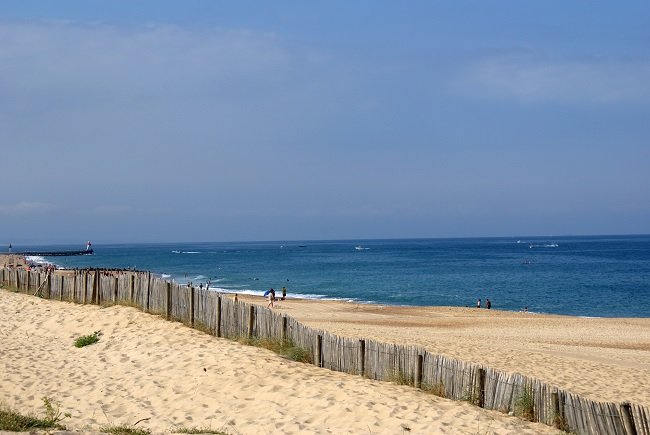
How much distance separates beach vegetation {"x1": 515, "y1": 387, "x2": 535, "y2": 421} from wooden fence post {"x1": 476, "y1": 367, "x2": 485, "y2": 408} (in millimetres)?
603

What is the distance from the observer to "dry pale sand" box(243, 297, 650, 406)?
18.3 metres

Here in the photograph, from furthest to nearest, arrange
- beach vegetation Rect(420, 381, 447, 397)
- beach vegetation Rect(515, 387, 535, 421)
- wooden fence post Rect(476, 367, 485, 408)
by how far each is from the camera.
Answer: beach vegetation Rect(420, 381, 447, 397) < wooden fence post Rect(476, 367, 485, 408) < beach vegetation Rect(515, 387, 535, 421)

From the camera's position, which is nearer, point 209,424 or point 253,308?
point 209,424

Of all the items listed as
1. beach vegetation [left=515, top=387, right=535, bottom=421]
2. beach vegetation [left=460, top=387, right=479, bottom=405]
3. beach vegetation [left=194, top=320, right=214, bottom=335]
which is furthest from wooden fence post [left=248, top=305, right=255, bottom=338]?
beach vegetation [left=515, top=387, right=535, bottom=421]

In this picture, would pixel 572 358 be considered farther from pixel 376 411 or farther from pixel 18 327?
pixel 18 327

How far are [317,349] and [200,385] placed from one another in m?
2.49

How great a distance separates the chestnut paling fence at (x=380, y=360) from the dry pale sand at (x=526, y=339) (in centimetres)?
511

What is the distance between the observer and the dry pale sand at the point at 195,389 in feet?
35.1

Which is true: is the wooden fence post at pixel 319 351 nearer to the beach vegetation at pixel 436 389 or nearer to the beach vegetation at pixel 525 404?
the beach vegetation at pixel 436 389

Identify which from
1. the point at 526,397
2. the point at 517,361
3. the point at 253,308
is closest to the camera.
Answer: the point at 526,397

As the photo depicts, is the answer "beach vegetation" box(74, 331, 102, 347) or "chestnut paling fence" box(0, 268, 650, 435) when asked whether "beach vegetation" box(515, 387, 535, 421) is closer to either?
"chestnut paling fence" box(0, 268, 650, 435)

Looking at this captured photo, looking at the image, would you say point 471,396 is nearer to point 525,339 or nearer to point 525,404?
point 525,404

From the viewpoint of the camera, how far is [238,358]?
1413 cm

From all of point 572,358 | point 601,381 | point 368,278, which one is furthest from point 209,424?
point 368,278
